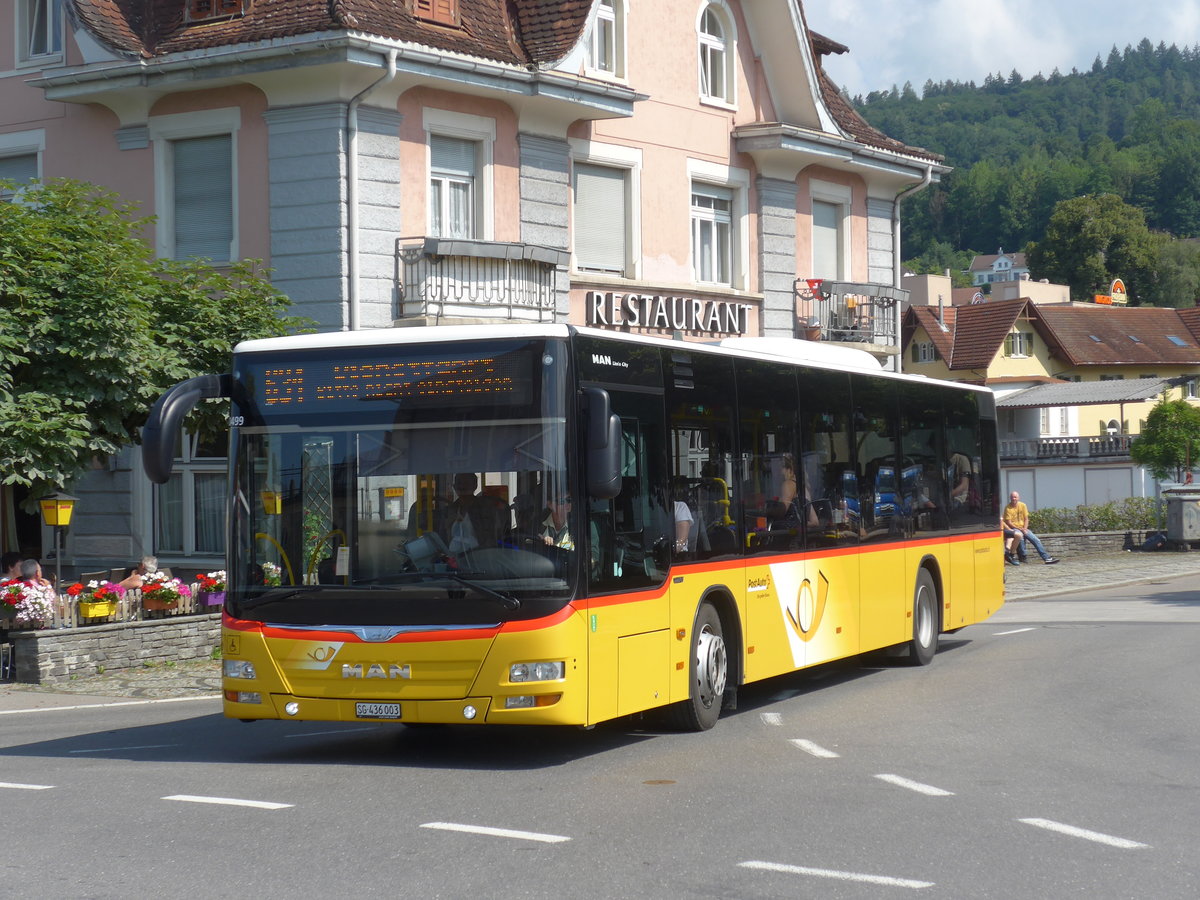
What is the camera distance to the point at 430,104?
952 inches

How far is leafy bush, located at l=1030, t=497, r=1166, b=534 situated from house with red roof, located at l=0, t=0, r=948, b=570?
1785 cm

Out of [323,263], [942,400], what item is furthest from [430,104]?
[942,400]

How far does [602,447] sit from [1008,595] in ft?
64.2

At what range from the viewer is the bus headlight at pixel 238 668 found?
11273 millimetres

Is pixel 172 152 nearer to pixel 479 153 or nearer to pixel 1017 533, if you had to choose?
pixel 479 153

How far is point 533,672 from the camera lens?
34.9ft

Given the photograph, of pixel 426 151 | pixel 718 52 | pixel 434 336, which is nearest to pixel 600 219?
pixel 426 151

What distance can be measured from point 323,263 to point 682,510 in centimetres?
1234

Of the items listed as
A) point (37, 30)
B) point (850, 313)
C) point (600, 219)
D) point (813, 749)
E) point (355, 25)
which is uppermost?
point (37, 30)

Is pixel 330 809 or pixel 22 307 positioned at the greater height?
pixel 22 307

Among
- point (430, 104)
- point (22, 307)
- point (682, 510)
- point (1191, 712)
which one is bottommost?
point (1191, 712)

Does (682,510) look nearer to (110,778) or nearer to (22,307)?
(110,778)

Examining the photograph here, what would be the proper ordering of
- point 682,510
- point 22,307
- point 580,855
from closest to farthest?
1. point 580,855
2. point 682,510
3. point 22,307

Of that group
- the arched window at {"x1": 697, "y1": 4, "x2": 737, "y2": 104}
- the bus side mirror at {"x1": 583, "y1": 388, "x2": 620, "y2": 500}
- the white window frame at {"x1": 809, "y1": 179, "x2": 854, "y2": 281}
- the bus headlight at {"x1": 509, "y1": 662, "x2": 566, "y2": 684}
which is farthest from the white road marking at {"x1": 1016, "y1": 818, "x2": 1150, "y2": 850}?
the white window frame at {"x1": 809, "y1": 179, "x2": 854, "y2": 281}
